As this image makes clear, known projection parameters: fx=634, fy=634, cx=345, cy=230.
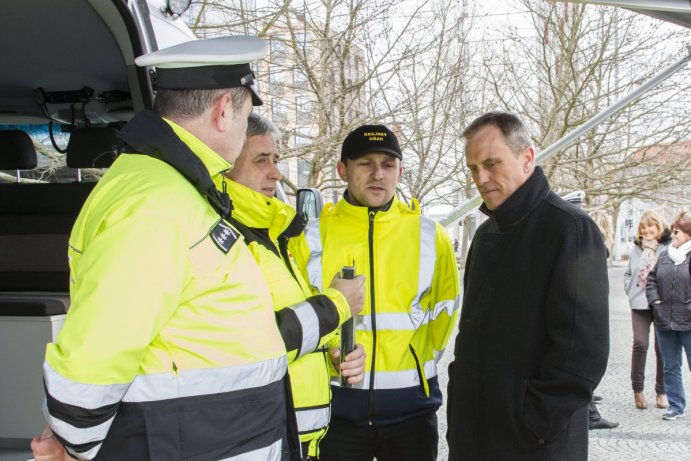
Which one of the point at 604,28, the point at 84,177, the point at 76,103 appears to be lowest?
the point at 84,177

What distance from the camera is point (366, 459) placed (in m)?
2.65

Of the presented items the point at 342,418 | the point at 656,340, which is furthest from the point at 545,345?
the point at 656,340

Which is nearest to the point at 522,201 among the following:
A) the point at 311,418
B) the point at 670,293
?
the point at 311,418

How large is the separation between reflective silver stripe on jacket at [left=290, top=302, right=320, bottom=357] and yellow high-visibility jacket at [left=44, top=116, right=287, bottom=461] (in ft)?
0.91

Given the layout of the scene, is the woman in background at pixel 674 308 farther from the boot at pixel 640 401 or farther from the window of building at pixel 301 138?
the window of building at pixel 301 138

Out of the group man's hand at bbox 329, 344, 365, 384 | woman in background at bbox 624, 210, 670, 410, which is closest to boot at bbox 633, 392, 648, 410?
woman in background at bbox 624, 210, 670, 410

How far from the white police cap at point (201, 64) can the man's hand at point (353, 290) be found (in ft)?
2.81

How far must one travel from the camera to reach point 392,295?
2.65 m

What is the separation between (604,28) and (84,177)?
36.8ft

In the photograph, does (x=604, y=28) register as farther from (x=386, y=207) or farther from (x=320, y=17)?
(x=386, y=207)

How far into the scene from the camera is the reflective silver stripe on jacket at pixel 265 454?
60.2 inches

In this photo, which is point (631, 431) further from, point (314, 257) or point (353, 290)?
point (353, 290)

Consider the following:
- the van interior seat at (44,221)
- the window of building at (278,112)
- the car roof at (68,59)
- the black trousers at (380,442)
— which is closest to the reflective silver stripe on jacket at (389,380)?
the black trousers at (380,442)

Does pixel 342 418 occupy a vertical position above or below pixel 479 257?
below
